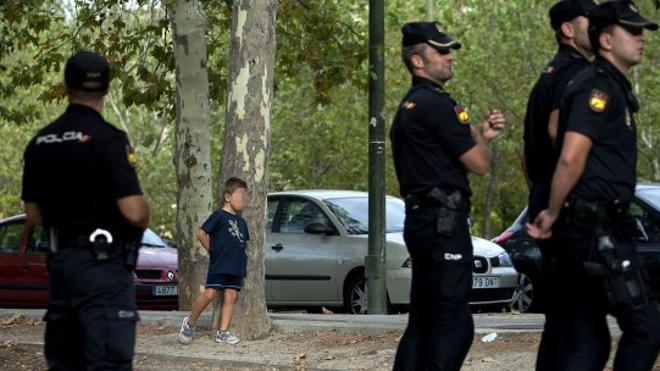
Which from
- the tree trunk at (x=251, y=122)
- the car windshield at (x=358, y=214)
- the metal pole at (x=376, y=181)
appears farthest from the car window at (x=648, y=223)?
the tree trunk at (x=251, y=122)

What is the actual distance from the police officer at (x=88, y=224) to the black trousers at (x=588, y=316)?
1.82 metres

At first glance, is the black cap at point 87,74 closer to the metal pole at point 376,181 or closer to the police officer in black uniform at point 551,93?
the police officer in black uniform at point 551,93

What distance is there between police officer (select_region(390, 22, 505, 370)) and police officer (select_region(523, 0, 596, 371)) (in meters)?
0.31

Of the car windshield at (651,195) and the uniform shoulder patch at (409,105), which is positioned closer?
the uniform shoulder patch at (409,105)

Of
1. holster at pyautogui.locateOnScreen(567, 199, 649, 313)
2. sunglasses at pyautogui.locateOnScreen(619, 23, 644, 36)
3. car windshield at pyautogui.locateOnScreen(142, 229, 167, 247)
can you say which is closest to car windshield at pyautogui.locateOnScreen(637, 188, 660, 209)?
car windshield at pyautogui.locateOnScreen(142, 229, 167, 247)

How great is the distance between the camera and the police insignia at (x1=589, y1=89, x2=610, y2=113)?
21.1 ft

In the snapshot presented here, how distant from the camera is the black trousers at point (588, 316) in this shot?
21.0 feet

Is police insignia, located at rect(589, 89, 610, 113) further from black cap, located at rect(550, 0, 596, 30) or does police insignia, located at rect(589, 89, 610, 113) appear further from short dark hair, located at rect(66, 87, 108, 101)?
short dark hair, located at rect(66, 87, 108, 101)

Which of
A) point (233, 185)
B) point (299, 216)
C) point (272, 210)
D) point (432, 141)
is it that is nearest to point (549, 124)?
point (432, 141)

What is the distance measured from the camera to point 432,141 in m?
7.25

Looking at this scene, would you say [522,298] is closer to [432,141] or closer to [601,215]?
[432,141]

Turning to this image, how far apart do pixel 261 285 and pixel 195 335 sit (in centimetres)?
80

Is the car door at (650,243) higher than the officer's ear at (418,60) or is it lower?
lower

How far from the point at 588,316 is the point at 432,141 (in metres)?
1.22
